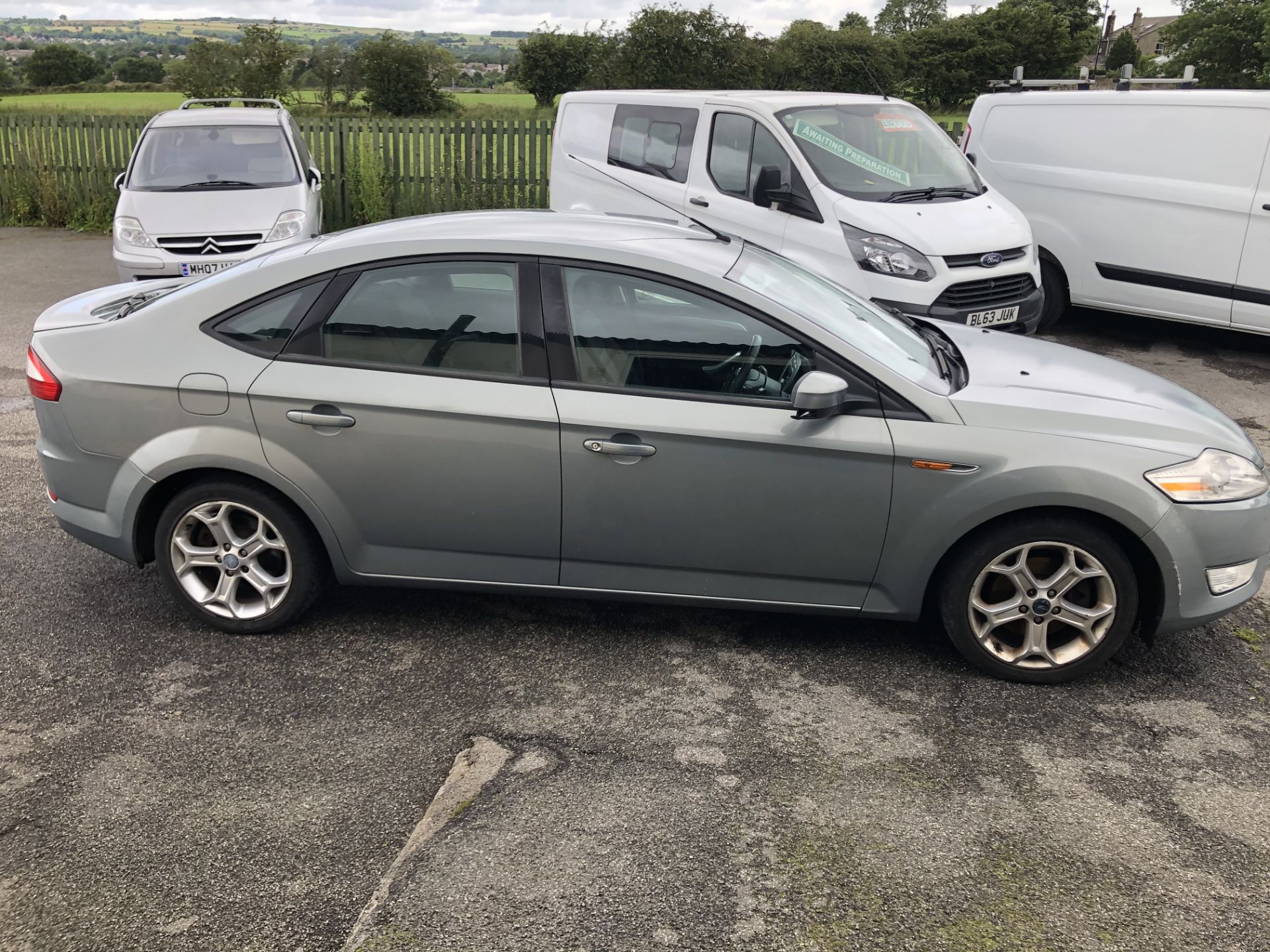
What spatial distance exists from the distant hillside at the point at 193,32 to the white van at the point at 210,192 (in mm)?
11775

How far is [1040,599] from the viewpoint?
12.6ft

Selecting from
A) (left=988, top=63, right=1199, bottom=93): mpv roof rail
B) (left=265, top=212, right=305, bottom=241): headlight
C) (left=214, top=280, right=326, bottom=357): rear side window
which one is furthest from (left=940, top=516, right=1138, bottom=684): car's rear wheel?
(left=265, top=212, right=305, bottom=241): headlight

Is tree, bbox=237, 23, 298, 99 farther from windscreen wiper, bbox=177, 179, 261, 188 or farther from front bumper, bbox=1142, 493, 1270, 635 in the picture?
front bumper, bbox=1142, 493, 1270, 635

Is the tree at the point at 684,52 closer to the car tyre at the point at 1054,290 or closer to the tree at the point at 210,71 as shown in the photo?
the tree at the point at 210,71

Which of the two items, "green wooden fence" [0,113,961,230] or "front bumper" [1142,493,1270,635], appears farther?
"green wooden fence" [0,113,961,230]

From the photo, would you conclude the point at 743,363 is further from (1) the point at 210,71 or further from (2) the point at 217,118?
(1) the point at 210,71

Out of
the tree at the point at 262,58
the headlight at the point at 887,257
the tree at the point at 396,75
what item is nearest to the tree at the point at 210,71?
the tree at the point at 262,58

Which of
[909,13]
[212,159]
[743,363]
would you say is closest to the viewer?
[743,363]

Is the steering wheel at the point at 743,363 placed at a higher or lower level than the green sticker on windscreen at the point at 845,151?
lower

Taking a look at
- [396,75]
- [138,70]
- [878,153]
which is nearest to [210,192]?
[878,153]

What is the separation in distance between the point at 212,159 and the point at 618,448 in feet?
27.6

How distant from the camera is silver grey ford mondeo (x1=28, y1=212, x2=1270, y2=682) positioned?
12.4 feet

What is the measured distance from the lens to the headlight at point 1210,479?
147 inches

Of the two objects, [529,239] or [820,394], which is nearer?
[820,394]
